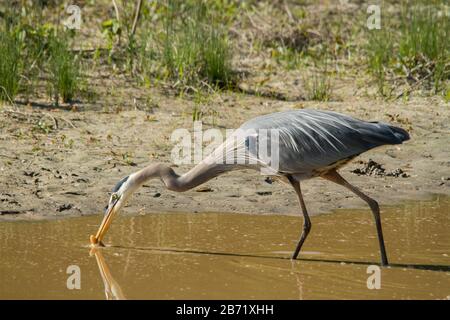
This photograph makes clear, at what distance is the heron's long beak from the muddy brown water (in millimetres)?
94

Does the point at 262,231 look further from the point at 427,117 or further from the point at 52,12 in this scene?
the point at 52,12

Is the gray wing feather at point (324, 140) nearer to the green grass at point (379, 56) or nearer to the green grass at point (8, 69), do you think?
the green grass at point (8, 69)

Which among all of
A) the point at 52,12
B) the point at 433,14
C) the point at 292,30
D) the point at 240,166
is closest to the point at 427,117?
the point at 433,14

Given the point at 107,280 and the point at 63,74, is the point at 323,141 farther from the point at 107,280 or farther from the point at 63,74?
the point at 63,74

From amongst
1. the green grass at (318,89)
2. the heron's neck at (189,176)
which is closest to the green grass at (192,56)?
the green grass at (318,89)

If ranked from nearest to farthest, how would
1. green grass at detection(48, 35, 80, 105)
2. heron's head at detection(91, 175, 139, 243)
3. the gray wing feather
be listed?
the gray wing feather
heron's head at detection(91, 175, 139, 243)
green grass at detection(48, 35, 80, 105)

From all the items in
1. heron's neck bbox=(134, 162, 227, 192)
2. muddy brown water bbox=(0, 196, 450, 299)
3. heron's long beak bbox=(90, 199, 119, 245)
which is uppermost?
heron's neck bbox=(134, 162, 227, 192)

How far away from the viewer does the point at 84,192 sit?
8.11 metres

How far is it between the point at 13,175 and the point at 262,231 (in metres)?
2.29

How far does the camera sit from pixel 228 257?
21.9 ft

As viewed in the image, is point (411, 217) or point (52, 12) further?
point (52, 12)

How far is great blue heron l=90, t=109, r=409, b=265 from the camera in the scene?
6898mm

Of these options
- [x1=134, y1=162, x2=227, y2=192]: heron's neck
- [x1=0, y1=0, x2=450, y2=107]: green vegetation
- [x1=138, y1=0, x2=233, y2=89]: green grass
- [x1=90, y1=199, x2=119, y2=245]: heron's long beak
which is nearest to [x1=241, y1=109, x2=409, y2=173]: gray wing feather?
[x1=134, y1=162, x2=227, y2=192]: heron's neck

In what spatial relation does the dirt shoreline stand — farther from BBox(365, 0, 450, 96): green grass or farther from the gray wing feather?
the gray wing feather
